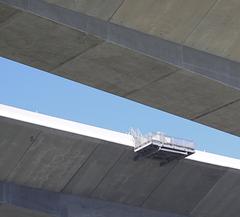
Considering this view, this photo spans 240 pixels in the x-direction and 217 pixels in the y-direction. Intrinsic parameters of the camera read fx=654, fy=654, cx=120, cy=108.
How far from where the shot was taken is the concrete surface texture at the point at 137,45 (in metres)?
9.11

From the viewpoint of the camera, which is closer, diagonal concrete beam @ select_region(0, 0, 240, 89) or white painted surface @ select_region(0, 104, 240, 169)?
diagonal concrete beam @ select_region(0, 0, 240, 89)

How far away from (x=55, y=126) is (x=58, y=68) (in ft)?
77.0

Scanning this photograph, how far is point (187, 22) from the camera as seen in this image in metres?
9.93

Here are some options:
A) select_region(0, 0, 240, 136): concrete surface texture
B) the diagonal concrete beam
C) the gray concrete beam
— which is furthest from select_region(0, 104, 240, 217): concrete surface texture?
the diagonal concrete beam

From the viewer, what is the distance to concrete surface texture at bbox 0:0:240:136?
9.11 meters

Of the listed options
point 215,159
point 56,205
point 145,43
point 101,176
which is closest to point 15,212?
point 56,205

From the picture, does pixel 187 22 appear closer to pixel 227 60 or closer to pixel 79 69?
pixel 227 60

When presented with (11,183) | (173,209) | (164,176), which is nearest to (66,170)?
(11,183)

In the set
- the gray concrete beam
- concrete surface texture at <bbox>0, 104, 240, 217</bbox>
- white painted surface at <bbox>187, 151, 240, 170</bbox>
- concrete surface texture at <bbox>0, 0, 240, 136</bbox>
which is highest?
white painted surface at <bbox>187, 151, 240, 170</bbox>

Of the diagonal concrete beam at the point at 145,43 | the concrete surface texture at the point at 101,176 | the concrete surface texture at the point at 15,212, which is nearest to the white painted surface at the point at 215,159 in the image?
the concrete surface texture at the point at 101,176

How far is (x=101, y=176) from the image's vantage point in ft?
121

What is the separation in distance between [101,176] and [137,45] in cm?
2773

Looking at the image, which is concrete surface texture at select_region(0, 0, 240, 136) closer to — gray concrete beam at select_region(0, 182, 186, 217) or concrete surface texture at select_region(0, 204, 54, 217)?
gray concrete beam at select_region(0, 182, 186, 217)

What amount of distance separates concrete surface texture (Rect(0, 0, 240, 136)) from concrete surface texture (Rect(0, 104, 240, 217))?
21.6 meters
